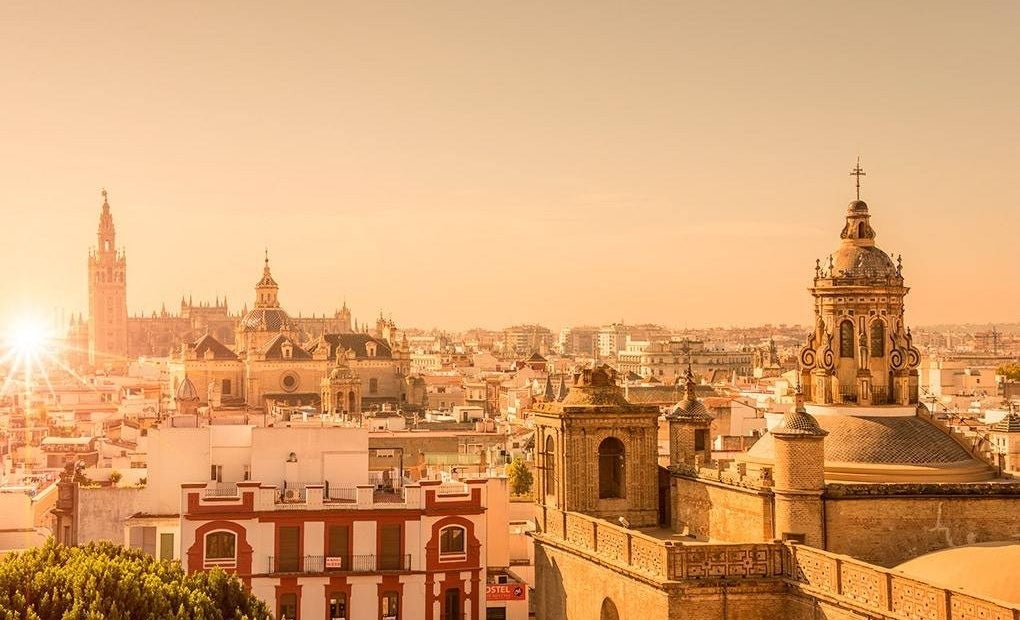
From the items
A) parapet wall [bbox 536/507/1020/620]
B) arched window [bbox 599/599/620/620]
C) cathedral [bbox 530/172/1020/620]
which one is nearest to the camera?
parapet wall [bbox 536/507/1020/620]

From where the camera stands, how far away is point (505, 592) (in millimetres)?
34312

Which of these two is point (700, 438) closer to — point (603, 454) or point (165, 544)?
point (603, 454)

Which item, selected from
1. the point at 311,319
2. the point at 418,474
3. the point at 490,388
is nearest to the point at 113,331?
the point at 311,319

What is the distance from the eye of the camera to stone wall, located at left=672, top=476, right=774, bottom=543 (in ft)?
79.0

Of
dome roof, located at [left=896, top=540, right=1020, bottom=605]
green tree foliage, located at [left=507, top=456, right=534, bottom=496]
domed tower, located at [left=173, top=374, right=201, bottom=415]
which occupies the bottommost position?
green tree foliage, located at [left=507, top=456, right=534, bottom=496]

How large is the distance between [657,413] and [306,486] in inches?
374

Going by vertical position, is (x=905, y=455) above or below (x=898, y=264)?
below

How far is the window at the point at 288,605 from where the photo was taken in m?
31.7

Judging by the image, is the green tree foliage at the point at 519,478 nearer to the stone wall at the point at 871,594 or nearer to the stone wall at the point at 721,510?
the stone wall at the point at 721,510

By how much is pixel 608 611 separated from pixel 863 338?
6967 mm

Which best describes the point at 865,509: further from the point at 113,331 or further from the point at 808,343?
the point at 113,331

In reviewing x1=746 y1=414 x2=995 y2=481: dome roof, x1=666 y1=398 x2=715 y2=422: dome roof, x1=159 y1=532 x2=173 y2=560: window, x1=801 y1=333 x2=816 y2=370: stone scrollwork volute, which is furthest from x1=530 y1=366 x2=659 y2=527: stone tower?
x1=159 y1=532 x2=173 y2=560: window

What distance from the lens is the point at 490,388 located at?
433 ft

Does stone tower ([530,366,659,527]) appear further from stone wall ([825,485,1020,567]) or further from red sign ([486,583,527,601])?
stone wall ([825,485,1020,567])
